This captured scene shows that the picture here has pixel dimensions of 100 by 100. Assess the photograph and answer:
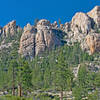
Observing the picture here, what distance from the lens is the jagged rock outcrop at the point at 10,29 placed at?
506 feet

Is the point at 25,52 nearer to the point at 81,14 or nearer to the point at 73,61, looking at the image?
the point at 73,61

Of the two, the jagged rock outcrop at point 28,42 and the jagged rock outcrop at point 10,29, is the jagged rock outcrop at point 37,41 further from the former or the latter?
the jagged rock outcrop at point 10,29

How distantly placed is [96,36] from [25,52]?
45.4m

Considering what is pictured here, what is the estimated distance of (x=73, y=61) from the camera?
326 ft

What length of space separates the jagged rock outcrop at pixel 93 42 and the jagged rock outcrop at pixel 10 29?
63089mm

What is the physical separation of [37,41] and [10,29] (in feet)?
125

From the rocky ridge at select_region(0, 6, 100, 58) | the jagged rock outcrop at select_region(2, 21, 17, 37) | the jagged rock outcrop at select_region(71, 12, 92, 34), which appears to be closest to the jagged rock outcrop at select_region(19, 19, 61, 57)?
the rocky ridge at select_region(0, 6, 100, 58)

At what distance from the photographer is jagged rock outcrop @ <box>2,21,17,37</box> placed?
154 m

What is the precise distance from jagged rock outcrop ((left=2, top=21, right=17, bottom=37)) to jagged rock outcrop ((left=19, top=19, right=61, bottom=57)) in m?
24.7

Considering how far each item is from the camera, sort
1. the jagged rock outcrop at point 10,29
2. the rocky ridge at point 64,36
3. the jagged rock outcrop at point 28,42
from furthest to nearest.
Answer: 1. the jagged rock outcrop at point 10,29
2. the jagged rock outcrop at point 28,42
3. the rocky ridge at point 64,36

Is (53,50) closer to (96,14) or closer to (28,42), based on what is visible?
(28,42)

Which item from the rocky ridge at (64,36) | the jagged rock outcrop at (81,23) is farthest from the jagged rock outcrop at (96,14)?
the jagged rock outcrop at (81,23)

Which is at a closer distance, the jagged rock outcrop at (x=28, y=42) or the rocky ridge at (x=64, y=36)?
the rocky ridge at (x=64, y=36)

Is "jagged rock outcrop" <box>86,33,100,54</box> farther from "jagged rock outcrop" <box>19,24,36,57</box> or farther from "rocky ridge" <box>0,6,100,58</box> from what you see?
"jagged rock outcrop" <box>19,24,36,57</box>
